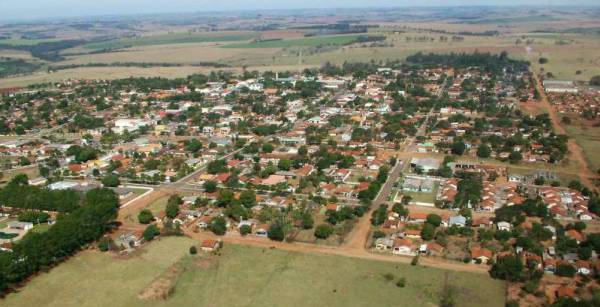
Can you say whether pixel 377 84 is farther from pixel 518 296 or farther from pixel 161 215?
pixel 518 296

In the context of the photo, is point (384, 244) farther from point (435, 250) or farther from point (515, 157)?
point (515, 157)

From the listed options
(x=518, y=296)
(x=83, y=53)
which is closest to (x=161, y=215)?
(x=518, y=296)

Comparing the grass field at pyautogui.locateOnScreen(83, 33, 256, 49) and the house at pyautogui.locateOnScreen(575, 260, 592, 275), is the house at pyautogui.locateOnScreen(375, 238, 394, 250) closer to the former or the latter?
the house at pyautogui.locateOnScreen(575, 260, 592, 275)

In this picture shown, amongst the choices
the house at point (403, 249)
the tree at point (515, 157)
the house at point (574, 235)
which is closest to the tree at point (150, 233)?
the house at point (403, 249)

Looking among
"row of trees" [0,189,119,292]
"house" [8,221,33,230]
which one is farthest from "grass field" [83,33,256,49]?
"row of trees" [0,189,119,292]

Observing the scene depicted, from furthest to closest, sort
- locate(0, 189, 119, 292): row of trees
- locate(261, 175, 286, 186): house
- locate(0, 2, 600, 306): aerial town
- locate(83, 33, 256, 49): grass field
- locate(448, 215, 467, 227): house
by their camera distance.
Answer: locate(83, 33, 256, 49): grass field
locate(261, 175, 286, 186): house
locate(448, 215, 467, 227): house
locate(0, 2, 600, 306): aerial town
locate(0, 189, 119, 292): row of trees

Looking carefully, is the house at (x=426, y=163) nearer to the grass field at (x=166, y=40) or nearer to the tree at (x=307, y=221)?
the tree at (x=307, y=221)
